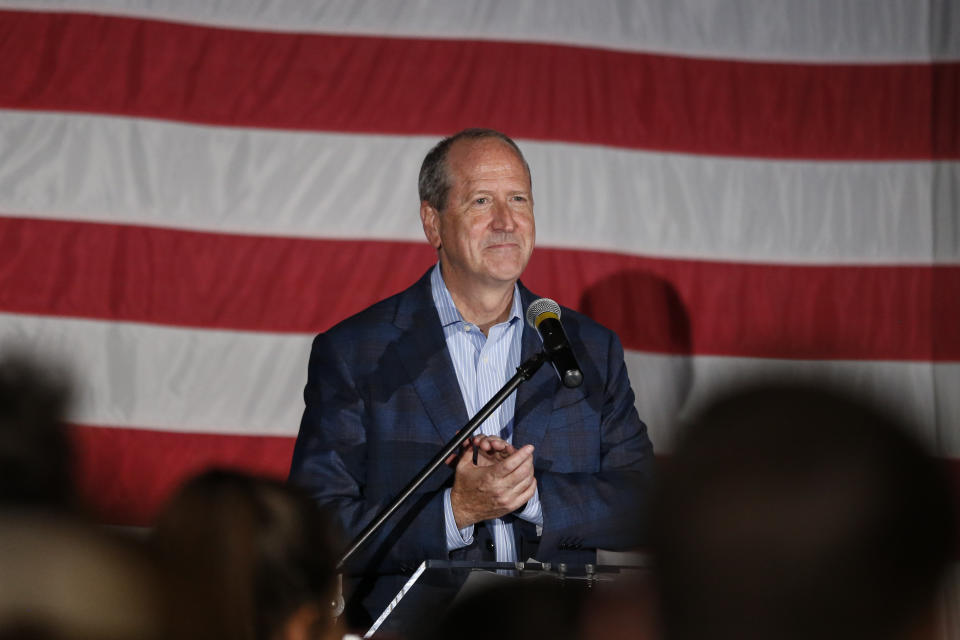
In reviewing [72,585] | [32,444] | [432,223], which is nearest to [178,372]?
[432,223]

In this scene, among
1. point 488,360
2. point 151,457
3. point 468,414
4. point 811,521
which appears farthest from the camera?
point 151,457

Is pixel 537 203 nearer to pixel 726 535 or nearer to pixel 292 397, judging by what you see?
pixel 292 397

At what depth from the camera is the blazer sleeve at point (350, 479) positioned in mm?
2369

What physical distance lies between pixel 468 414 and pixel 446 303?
338mm

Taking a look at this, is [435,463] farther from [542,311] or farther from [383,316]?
[383,316]

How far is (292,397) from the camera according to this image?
3.45m

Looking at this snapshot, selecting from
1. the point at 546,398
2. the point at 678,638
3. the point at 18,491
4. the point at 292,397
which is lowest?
the point at 678,638

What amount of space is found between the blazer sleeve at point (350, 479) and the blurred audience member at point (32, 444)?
1.07 meters

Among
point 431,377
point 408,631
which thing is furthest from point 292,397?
point 408,631

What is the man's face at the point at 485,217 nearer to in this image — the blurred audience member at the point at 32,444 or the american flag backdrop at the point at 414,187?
the american flag backdrop at the point at 414,187

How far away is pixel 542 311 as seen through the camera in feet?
7.14

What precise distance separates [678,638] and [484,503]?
1733mm

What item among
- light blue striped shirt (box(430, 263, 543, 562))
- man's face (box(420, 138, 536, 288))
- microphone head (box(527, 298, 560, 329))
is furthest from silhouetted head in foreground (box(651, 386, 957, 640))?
man's face (box(420, 138, 536, 288))

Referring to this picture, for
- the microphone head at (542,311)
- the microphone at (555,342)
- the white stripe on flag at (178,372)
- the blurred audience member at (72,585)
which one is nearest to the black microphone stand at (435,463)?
the microphone at (555,342)
